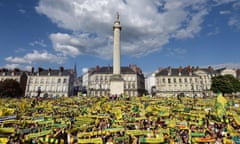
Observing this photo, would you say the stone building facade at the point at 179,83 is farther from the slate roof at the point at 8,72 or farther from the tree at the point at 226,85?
the slate roof at the point at 8,72

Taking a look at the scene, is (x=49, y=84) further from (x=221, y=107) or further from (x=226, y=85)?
(x=221, y=107)

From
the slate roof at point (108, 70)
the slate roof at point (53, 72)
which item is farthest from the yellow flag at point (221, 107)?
the slate roof at point (53, 72)

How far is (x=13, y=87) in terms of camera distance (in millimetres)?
56438

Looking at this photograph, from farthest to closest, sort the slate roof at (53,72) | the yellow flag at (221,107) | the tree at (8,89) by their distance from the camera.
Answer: the slate roof at (53,72) → the tree at (8,89) → the yellow flag at (221,107)

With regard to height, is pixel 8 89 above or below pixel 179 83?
below

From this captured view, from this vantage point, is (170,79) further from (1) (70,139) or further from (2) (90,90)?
(1) (70,139)

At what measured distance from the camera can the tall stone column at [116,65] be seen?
34.9 m

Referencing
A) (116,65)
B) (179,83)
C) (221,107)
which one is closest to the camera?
(221,107)

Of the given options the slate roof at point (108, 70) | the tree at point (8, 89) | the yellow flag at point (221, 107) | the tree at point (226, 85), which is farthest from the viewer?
the slate roof at point (108, 70)

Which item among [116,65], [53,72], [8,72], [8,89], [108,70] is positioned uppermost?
[108,70]

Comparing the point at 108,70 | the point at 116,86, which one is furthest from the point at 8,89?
the point at 116,86

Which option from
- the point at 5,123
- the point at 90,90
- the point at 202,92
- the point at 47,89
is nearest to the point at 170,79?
the point at 202,92

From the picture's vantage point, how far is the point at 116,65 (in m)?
36.2

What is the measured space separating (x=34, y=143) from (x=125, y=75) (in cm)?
6387
